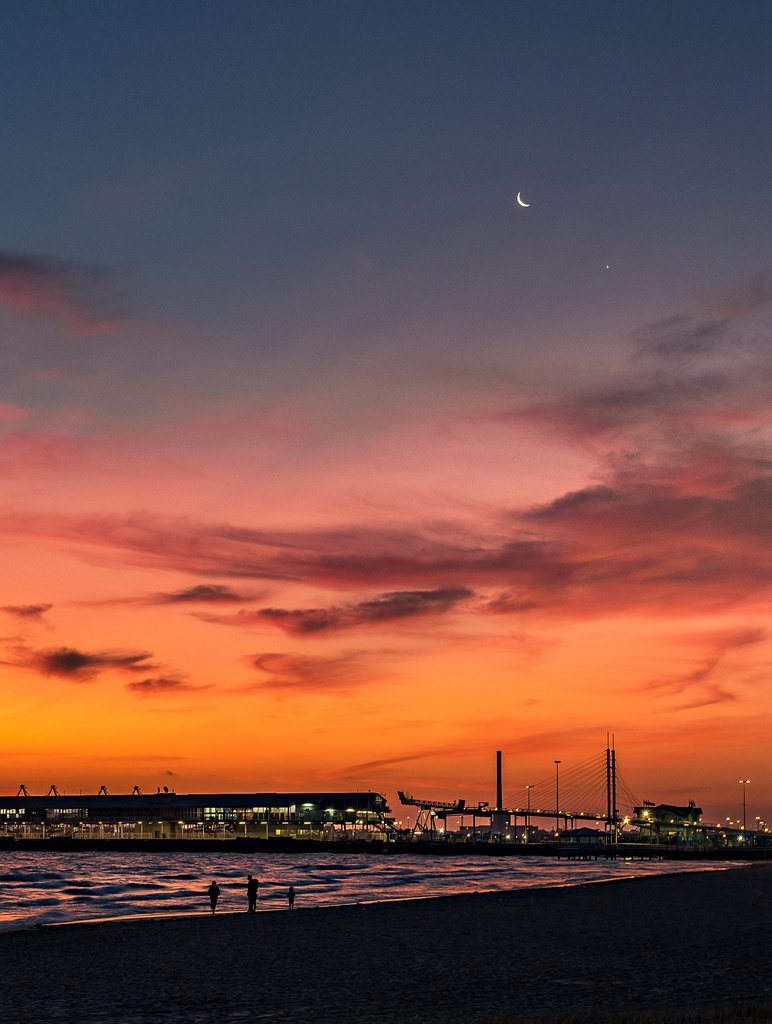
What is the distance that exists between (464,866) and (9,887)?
72190 millimetres

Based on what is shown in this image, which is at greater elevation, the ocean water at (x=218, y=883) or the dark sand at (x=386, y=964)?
the dark sand at (x=386, y=964)

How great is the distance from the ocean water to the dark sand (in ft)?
49.4

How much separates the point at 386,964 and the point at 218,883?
72796 mm

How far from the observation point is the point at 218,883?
10650 cm

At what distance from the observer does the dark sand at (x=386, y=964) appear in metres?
30.0

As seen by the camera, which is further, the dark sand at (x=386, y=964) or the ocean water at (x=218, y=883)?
the ocean water at (x=218, y=883)

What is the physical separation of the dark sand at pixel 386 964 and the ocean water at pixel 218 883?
15070 millimetres

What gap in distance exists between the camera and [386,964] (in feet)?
129

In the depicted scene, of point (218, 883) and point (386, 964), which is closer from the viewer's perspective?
point (386, 964)

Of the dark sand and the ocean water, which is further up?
the dark sand

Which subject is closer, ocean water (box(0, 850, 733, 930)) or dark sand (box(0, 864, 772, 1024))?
dark sand (box(0, 864, 772, 1024))

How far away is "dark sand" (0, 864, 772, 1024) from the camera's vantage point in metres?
30.0

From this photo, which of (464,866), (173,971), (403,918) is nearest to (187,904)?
(403,918)

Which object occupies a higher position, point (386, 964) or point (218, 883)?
point (386, 964)
